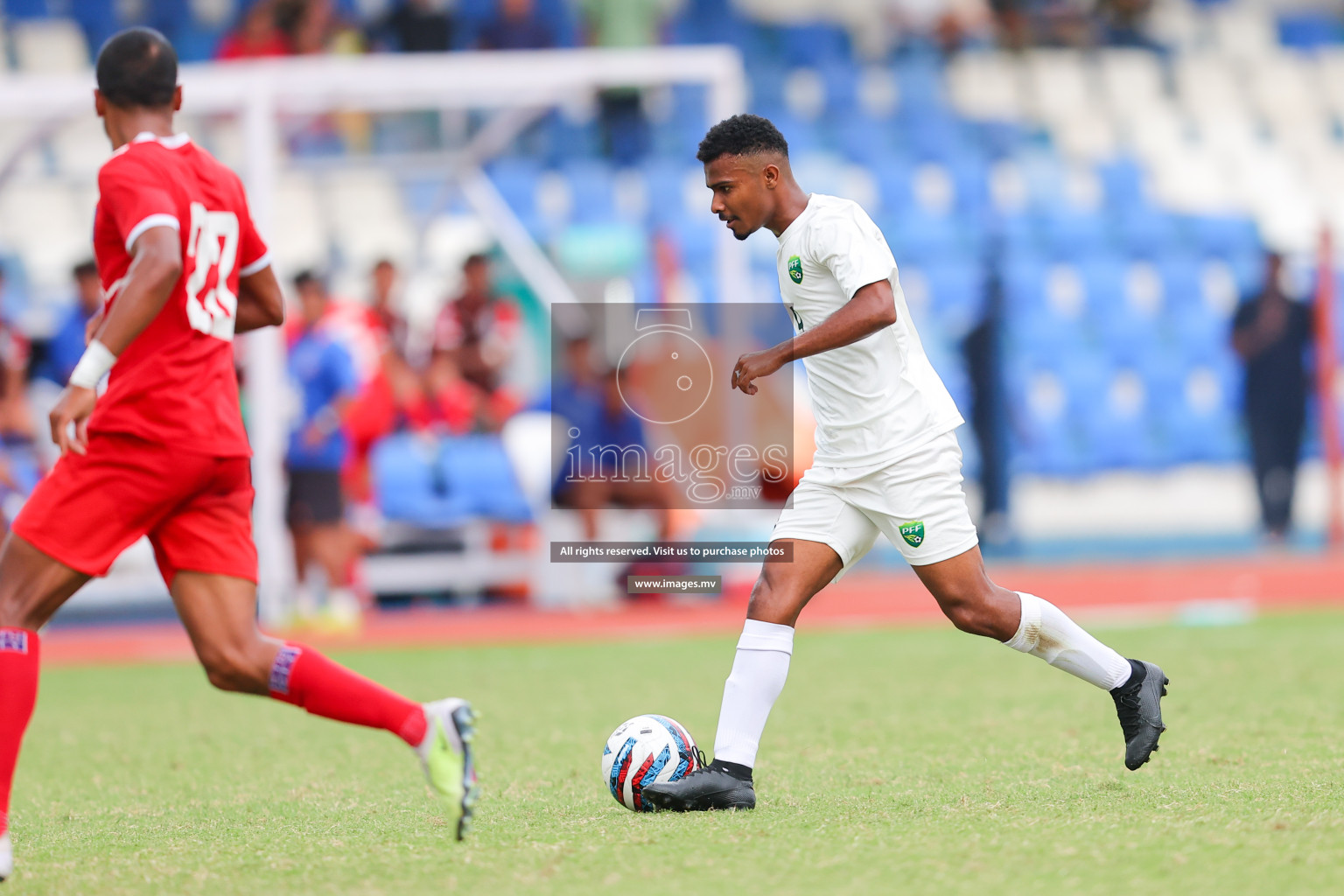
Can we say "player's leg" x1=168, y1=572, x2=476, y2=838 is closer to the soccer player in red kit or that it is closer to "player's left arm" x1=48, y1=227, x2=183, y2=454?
the soccer player in red kit

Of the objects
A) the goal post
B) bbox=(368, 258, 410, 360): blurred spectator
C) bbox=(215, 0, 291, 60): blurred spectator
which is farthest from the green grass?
bbox=(215, 0, 291, 60): blurred spectator

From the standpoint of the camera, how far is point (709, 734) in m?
7.16

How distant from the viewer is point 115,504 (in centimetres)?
446

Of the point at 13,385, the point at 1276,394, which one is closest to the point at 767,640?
the point at 13,385

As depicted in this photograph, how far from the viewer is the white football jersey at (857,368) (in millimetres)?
5246

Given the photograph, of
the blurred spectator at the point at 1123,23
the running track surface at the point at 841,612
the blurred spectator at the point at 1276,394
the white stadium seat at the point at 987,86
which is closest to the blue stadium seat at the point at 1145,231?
the white stadium seat at the point at 987,86

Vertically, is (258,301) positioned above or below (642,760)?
above

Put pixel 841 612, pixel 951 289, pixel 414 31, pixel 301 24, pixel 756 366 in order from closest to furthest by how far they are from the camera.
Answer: pixel 756 366
pixel 841 612
pixel 301 24
pixel 414 31
pixel 951 289

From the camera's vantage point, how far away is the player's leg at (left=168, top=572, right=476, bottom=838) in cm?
456

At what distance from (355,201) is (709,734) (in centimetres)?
980

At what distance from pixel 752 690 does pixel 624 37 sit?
1451 cm

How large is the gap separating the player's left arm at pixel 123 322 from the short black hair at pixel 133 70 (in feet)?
1.57

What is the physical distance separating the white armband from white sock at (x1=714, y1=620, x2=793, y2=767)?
2.10m

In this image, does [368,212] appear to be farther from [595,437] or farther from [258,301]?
[258,301]
